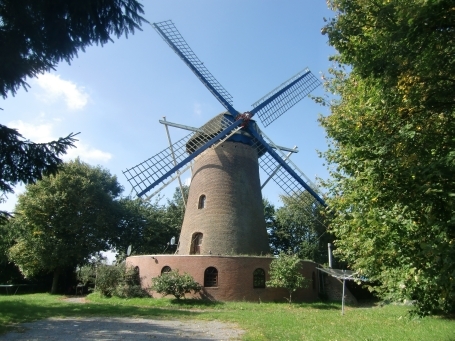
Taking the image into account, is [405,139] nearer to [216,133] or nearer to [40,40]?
[40,40]

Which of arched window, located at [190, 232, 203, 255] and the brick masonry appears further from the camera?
arched window, located at [190, 232, 203, 255]

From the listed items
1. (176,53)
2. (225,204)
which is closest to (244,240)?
(225,204)

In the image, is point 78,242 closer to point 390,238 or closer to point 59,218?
point 59,218

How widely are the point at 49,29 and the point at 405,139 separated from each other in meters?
6.11

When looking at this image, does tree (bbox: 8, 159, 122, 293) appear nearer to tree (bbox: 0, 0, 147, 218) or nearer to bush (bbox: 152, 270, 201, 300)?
bush (bbox: 152, 270, 201, 300)

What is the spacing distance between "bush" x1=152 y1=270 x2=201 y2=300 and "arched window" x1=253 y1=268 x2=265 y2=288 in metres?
3.03

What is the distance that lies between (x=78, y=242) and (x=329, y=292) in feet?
62.0

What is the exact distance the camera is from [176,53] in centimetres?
2362

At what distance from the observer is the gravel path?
9.30 metres

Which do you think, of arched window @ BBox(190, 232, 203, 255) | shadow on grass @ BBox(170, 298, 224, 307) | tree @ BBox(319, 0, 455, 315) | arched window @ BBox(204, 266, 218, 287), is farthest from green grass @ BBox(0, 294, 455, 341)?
arched window @ BBox(190, 232, 203, 255)

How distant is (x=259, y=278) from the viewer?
2020 cm

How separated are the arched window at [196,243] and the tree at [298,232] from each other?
1331 cm

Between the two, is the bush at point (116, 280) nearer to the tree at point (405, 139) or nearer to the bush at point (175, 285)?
the bush at point (175, 285)

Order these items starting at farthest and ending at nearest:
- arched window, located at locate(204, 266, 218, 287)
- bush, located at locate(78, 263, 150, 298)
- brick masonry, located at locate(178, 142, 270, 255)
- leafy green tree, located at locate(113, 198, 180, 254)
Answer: leafy green tree, located at locate(113, 198, 180, 254), bush, located at locate(78, 263, 150, 298), brick masonry, located at locate(178, 142, 270, 255), arched window, located at locate(204, 266, 218, 287)
